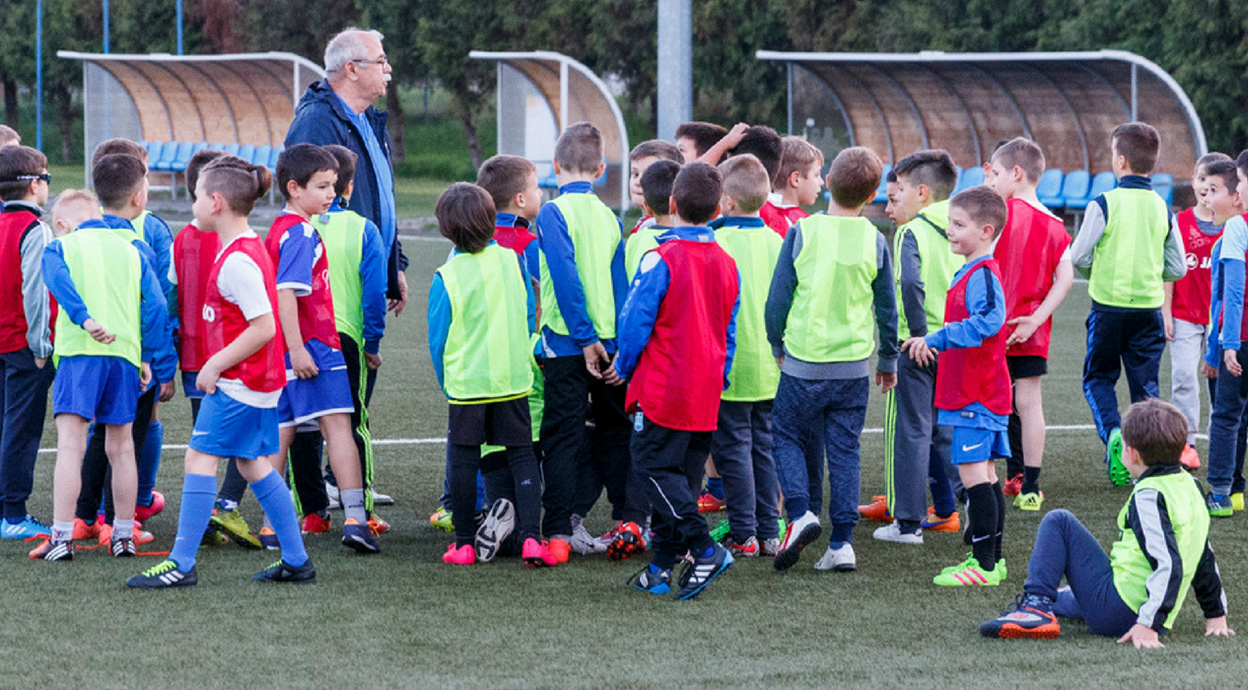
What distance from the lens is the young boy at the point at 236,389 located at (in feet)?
16.5

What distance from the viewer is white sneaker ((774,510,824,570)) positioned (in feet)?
17.5

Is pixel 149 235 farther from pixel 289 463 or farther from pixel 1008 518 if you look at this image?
pixel 1008 518

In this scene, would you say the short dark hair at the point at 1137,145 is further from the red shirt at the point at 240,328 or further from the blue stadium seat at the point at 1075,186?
the blue stadium seat at the point at 1075,186

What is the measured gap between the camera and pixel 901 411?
19.8 ft

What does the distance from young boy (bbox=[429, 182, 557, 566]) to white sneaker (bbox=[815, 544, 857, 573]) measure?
1043mm

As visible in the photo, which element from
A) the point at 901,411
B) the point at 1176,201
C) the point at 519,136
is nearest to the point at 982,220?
the point at 901,411

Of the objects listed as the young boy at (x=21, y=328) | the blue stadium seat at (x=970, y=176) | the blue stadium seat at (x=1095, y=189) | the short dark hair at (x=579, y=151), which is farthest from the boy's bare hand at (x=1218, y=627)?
the blue stadium seat at (x=970, y=176)

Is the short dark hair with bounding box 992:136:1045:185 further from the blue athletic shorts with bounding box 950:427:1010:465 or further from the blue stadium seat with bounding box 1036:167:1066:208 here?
the blue stadium seat with bounding box 1036:167:1066:208

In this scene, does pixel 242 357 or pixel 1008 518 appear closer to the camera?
pixel 242 357

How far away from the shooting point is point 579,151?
5.73 meters

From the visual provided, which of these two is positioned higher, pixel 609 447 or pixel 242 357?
pixel 242 357

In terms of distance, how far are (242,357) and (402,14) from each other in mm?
45993

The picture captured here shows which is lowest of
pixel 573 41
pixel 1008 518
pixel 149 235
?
pixel 1008 518

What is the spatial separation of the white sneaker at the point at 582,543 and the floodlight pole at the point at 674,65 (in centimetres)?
807
